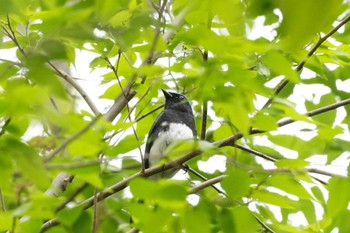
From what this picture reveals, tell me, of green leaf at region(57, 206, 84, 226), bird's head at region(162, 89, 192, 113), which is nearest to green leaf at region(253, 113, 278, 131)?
green leaf at region(57, 206, 84, 226)

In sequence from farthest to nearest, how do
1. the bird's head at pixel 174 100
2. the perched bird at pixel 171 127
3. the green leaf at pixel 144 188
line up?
the perched bird at pixel 171 127 → the bird's head at pixel 174 100 → the green leaf at pixel 144 188

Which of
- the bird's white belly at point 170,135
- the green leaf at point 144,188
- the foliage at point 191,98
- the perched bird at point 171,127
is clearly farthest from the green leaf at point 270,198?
the bird's white belly at point 170,135

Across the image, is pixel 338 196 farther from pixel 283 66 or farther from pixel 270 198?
pixel 283 66

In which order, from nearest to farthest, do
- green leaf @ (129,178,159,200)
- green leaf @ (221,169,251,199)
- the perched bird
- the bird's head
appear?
green leaf @ (129,178,159,200), green leaf @ (221,169,251,199), the bird's head, the perched bird

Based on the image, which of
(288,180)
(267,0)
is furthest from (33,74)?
(288,180)

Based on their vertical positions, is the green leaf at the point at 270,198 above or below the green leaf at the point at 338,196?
below

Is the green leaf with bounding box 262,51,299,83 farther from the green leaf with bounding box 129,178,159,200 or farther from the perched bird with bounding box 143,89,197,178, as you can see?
the perched bird with bounding box 143,89,197,178

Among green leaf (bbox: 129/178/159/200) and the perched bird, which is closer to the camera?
green leaf (bbox: 129/178/159/200)

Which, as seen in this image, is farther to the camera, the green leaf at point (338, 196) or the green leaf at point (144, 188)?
the green leaf at point (338, 196)

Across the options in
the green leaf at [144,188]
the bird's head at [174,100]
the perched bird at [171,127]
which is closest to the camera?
the green leaf at [144,188]

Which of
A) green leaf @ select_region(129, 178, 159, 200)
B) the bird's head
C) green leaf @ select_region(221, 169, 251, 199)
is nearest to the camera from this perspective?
green leaf @ select_region(129, 178, 159, 200)

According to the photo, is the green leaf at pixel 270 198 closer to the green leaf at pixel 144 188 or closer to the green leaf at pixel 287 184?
the green leaf at pixel 287 184

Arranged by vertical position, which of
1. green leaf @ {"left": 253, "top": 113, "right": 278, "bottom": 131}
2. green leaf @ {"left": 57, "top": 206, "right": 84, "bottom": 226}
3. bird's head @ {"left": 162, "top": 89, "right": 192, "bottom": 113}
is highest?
green leaf @ {"left": 253, "top": 113, "right": 278, "bottom": 131}

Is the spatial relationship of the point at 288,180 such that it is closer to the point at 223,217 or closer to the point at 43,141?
the point at 223,217
